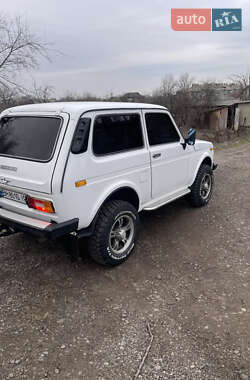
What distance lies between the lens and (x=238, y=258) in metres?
3.44

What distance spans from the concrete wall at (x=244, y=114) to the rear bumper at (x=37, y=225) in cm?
1413

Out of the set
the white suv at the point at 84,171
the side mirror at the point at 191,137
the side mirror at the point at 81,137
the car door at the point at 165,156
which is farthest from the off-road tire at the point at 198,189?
the side mirror at the point at 81,137

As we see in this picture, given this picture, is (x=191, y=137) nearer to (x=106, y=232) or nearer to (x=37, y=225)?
(x=106, y=232)

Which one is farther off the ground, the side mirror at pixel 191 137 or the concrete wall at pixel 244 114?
the concrete wall at pixel 244 114

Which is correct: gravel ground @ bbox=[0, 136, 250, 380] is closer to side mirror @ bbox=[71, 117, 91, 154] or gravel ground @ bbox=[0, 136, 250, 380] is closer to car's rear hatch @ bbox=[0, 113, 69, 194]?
car's rear hatch @ bbox=[0, 113, 69, 194]

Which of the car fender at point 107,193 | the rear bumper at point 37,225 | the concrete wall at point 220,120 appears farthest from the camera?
the concrete wall at point 220,120

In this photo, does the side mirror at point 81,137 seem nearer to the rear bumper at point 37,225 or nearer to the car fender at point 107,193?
the car fender at point 107,193

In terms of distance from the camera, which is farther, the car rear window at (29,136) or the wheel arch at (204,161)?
the wheel arch at (204,161)

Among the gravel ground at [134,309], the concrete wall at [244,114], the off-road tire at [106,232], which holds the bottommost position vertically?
the gravel ground at [134,309]

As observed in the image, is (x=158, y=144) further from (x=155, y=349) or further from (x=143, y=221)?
(x=155, y=349)

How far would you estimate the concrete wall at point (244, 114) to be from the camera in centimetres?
1427

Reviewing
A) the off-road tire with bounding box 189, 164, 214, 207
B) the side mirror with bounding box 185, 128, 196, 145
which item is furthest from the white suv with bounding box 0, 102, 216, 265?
the off-road tire with bounding box 189, 164, 214, 207

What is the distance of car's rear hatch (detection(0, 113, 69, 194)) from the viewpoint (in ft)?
8.51

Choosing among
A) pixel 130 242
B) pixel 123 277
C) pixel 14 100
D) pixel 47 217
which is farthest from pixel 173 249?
pixel 14 100
